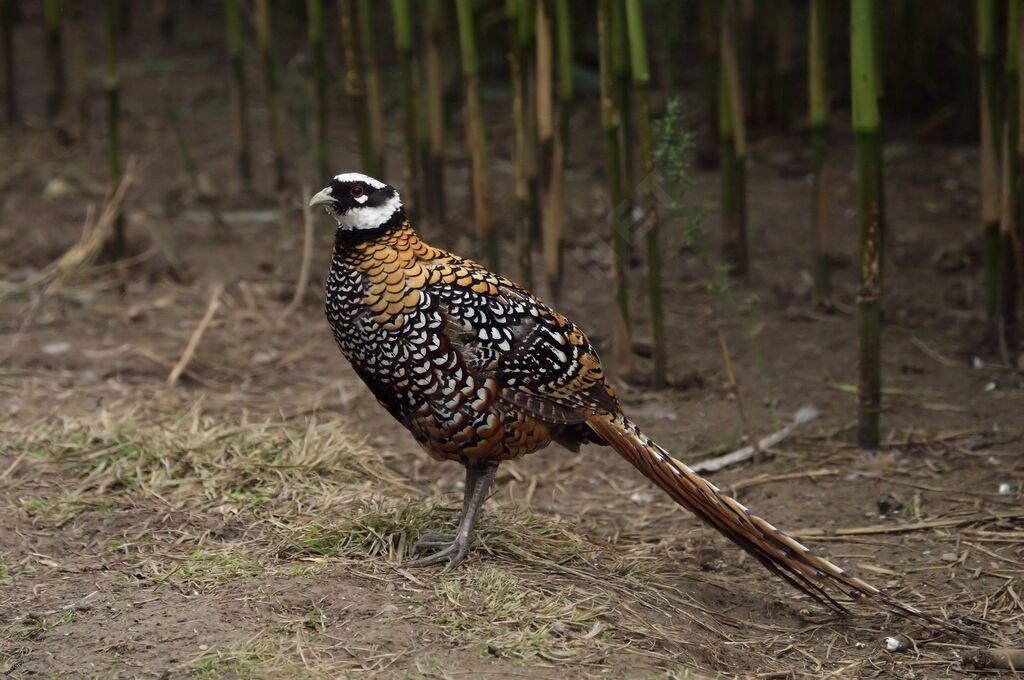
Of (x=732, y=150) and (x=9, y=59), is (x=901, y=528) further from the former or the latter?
(x=9, y=59)

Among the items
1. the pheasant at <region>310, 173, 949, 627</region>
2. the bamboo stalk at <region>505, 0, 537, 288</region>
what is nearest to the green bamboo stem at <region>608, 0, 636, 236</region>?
the bamboo stalk at <region>505, 0, 537, 288</region>

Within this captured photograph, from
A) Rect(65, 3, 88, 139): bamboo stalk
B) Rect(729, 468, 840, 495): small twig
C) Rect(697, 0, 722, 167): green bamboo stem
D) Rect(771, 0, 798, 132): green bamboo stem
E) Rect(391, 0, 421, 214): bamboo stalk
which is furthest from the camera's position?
Rect(771, 0, 798, 132): green bamboo stem

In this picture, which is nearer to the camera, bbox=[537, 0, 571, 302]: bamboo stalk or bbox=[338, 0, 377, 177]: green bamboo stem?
bbox=[537, 0, 571, 302]: bamboo stalk

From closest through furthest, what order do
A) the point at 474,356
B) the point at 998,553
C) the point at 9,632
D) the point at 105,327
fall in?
the point at 9,632
the point at 474,356
the point at 998,553
the point at 105,327

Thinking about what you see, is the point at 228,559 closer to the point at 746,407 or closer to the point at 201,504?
the point at 201,504

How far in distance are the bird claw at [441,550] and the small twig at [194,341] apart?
1.84 m

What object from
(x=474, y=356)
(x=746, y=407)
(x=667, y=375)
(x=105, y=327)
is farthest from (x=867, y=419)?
(x=105, y=327)

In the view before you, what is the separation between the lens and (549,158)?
5.46 m

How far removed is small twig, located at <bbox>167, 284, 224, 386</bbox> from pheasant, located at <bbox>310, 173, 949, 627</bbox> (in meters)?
1.82

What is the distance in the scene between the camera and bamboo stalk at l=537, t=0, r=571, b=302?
17.0 feet

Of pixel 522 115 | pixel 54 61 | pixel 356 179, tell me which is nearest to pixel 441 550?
pixel 356 179

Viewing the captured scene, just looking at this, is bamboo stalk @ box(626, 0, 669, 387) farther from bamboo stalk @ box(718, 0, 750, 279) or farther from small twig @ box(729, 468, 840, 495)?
bamboo stalk @ box(718, 0, 750, 279)

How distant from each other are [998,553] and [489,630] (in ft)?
5.60

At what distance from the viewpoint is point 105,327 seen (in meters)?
5.91
